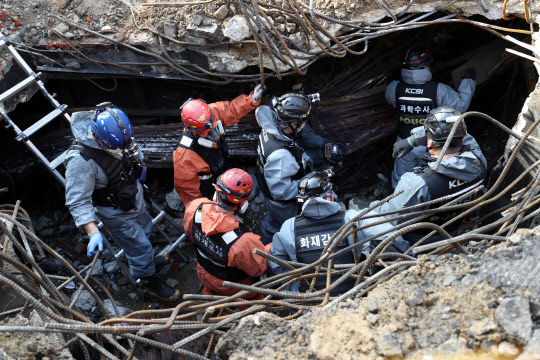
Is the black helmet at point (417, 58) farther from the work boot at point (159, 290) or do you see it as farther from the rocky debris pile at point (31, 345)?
the rocky debris pile at point (31, 345)

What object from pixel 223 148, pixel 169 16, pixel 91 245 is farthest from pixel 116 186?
pixel 169 16

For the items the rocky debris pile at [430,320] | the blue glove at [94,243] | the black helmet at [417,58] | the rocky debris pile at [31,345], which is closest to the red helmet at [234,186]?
the blue glove at [94,243]

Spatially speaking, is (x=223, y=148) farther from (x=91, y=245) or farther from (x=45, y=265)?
(x=45, y=265)

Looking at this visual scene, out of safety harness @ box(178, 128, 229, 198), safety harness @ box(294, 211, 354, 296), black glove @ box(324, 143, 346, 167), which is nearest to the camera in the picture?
safety harness @ box(294, 211, 354, 296)

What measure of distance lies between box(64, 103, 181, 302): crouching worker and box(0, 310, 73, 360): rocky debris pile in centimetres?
128

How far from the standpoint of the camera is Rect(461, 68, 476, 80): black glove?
5.06 meters

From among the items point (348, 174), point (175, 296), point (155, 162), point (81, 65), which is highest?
point (81, 65)

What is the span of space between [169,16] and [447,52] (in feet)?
12.2

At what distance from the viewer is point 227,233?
340cm

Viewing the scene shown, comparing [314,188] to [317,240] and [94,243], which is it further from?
[94,243]

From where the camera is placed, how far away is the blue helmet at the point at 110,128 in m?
3.67

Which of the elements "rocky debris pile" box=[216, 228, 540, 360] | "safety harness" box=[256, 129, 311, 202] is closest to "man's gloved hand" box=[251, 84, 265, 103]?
"safety harness" box=[256, 129, 311, 202]

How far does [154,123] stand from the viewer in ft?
19.0

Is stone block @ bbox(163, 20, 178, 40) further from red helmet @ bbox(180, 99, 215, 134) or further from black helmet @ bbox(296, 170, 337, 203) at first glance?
black helmet @ bbox(296, 170, 337, 203)
